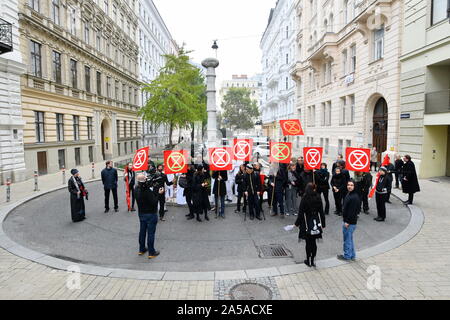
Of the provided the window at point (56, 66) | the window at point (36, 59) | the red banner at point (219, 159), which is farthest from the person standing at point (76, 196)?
the window at point (56, 66)

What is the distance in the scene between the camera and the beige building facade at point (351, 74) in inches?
694

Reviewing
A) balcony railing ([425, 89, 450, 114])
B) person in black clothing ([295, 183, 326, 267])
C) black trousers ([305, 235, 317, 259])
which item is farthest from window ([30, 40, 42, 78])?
balcony railing ([425, 89, 450, 114])

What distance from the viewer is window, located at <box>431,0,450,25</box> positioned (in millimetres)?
13577

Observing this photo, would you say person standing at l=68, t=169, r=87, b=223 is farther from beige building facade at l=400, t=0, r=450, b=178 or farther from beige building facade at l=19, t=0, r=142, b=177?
beige building facade at l=400, t=0, r=450, b=178

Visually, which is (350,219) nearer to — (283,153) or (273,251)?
(273,251)

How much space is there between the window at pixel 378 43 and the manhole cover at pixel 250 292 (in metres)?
18.7

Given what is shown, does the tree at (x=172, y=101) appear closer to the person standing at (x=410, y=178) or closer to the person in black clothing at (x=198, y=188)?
the person in black clothing at (x=198, y=188)

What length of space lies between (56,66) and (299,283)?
22.5 metres

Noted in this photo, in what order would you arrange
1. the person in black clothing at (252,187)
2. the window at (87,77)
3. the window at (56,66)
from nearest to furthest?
the person in black clothing at (252,187)
the window at (56,66)
the window at (87,77)

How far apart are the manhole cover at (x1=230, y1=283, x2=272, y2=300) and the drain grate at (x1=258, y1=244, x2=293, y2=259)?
4.32 ft

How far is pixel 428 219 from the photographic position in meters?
8.80
